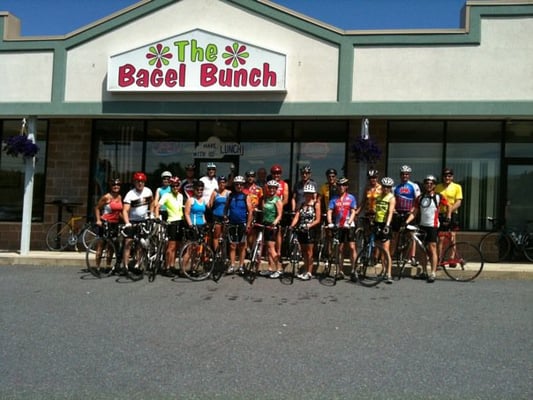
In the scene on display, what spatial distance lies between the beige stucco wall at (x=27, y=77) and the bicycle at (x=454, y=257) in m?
8.44

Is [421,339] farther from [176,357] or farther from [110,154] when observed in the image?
[110,154]

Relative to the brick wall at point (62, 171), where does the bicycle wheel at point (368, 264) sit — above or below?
below

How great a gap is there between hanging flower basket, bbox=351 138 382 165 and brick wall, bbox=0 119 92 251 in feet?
22.4

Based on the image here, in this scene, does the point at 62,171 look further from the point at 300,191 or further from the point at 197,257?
the point at 300,191

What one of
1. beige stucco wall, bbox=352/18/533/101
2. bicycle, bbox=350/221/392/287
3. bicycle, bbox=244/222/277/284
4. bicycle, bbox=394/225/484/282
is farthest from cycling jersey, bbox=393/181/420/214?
bicycle, bbox=244/222/277/284

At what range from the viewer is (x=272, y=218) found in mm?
8891

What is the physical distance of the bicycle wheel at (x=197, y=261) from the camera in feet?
28.6

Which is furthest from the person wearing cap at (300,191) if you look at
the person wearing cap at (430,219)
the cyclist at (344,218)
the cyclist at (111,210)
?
the cyclist at (111,210)

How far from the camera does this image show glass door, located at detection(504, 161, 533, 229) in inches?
439

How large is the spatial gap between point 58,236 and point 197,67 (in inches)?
219

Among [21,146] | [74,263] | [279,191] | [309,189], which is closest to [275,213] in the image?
[279,191]

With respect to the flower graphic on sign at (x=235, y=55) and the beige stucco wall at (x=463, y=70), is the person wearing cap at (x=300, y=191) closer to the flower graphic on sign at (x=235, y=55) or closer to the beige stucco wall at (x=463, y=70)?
the beige stucco wall at (x=463, y=70)

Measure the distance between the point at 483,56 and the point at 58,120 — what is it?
10.0 meters

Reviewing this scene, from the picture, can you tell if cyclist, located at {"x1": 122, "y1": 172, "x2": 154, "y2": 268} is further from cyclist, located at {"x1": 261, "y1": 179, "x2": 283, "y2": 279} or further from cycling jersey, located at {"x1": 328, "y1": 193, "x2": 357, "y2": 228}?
cycling jersey, located at {"x1": 328, "y1": 193, "x2": 357, "y2": 228}
